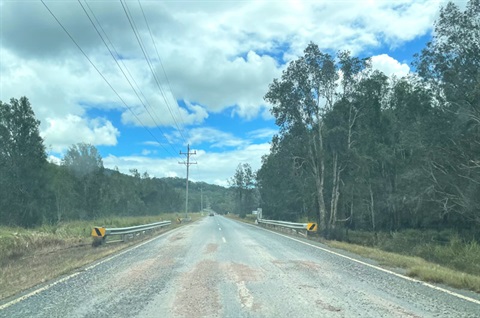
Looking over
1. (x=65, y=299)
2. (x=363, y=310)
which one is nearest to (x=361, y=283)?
(x=363, y=310)

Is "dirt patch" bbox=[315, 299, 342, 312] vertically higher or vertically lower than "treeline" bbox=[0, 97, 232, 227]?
lower

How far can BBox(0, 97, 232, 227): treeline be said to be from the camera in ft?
141

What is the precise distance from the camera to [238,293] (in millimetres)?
7156

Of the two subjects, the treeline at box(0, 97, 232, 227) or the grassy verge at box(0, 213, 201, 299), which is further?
the treeline at box(0, 97, 232, 227)

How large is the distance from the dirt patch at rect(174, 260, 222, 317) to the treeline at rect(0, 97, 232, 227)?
29569 millimetres

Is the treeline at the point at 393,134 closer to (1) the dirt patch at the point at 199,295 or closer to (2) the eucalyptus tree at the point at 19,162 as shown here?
(1) the dirt patch at the point at 199,295

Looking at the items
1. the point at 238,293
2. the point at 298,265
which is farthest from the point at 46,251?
the point at 238,293

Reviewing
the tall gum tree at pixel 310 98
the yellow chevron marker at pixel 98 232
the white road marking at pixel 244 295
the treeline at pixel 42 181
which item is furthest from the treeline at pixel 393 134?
the treeline at pixel 42 181

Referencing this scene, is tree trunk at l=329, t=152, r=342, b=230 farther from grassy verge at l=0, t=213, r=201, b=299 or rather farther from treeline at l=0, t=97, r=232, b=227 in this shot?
treeline at l=0, t=97, r=232, b=227

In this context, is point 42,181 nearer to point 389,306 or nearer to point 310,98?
point 310,98

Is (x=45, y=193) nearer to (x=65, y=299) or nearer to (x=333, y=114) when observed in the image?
(x=333, y=114)

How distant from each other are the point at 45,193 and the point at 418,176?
40504mm

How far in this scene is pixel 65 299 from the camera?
6875mm

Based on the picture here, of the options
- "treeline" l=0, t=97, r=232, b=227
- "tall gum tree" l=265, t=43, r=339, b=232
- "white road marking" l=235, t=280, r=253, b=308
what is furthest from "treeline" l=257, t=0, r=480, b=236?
"treeline" l=0, t=97, r=232, b=227
